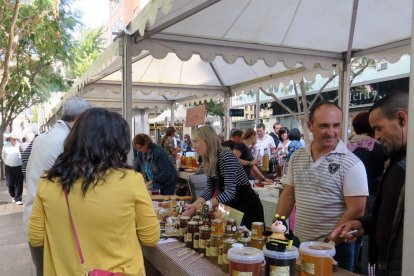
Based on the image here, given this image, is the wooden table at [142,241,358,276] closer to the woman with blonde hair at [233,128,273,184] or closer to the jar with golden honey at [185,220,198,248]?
the jar with golden honey at [185,220,198,248]

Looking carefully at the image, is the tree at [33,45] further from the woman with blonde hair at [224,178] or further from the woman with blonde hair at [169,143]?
the woman with blonde hair at [224,178]

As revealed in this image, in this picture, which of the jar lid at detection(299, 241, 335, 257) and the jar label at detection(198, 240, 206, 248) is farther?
the jar label at detection(198, 240, 206, 248)

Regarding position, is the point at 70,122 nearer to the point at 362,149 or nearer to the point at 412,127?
the point at 412,127

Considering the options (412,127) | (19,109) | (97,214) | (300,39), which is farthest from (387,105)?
(19,109)

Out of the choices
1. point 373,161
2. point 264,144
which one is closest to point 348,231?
point 373,161

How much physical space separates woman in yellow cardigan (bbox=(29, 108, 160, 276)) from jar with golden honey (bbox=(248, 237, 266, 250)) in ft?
2.01

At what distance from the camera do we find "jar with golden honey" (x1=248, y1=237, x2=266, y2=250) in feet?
6.58

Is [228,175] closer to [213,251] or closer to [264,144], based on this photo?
[213,251]

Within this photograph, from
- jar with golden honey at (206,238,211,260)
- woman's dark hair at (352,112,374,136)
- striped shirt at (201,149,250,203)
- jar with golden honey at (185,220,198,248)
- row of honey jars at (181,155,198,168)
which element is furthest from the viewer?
row of honey jars at (181,155,198,168)

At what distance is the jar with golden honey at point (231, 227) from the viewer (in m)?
2.19

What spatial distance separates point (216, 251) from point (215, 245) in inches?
1.3

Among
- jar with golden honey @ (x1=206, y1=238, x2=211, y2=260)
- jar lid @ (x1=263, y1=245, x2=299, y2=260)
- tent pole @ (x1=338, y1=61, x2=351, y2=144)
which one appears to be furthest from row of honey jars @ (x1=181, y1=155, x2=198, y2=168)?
jar lid @ (x1=263, y1=245, x2=299, y2=260)

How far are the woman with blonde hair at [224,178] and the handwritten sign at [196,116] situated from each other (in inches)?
125

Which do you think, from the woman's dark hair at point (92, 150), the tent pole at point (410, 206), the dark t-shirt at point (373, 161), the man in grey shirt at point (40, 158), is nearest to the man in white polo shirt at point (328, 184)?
the tent pole at point (410, 206)
